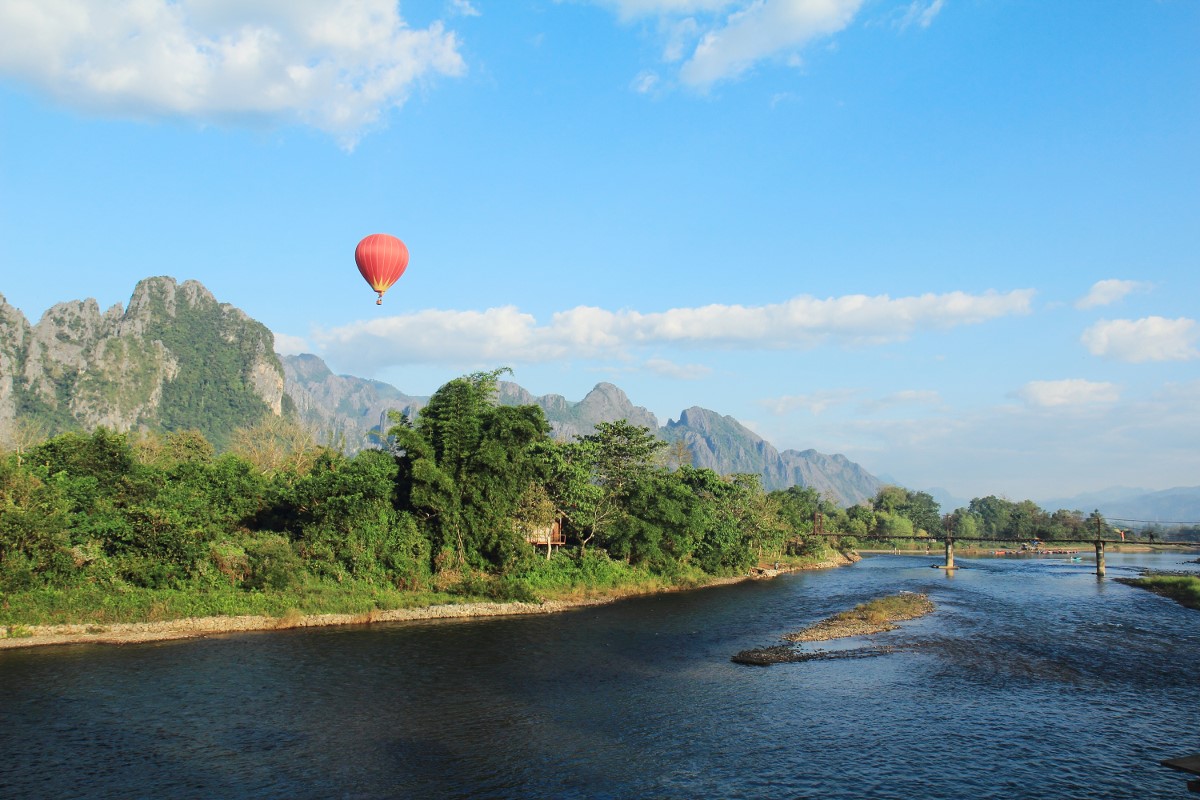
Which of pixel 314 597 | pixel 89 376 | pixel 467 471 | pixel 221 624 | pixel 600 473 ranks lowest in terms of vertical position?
pixel 221 624

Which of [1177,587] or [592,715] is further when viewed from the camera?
[1177,587]

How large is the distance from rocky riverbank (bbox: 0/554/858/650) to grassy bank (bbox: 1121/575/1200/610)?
45.1m

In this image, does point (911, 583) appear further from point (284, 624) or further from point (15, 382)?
point (15, 382)

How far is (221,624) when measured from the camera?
34.7 metres

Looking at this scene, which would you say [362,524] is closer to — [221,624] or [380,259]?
[221,624]

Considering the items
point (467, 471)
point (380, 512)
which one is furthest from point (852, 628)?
point (380, 512)

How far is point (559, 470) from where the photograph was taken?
51500mm

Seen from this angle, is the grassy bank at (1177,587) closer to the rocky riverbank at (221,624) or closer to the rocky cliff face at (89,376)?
the rocky riverbank at (221,624)

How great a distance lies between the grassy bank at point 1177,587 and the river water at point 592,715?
21.4m

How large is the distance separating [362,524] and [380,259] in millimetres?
16053

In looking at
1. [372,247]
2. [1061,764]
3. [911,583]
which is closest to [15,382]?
[372,247]

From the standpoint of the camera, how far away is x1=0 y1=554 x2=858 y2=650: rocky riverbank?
102 feet

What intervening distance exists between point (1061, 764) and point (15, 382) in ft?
679

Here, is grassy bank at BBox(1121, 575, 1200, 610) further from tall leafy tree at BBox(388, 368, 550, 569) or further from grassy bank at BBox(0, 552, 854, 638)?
tall leafy tree at BBox(388, 368, 550, 569)
